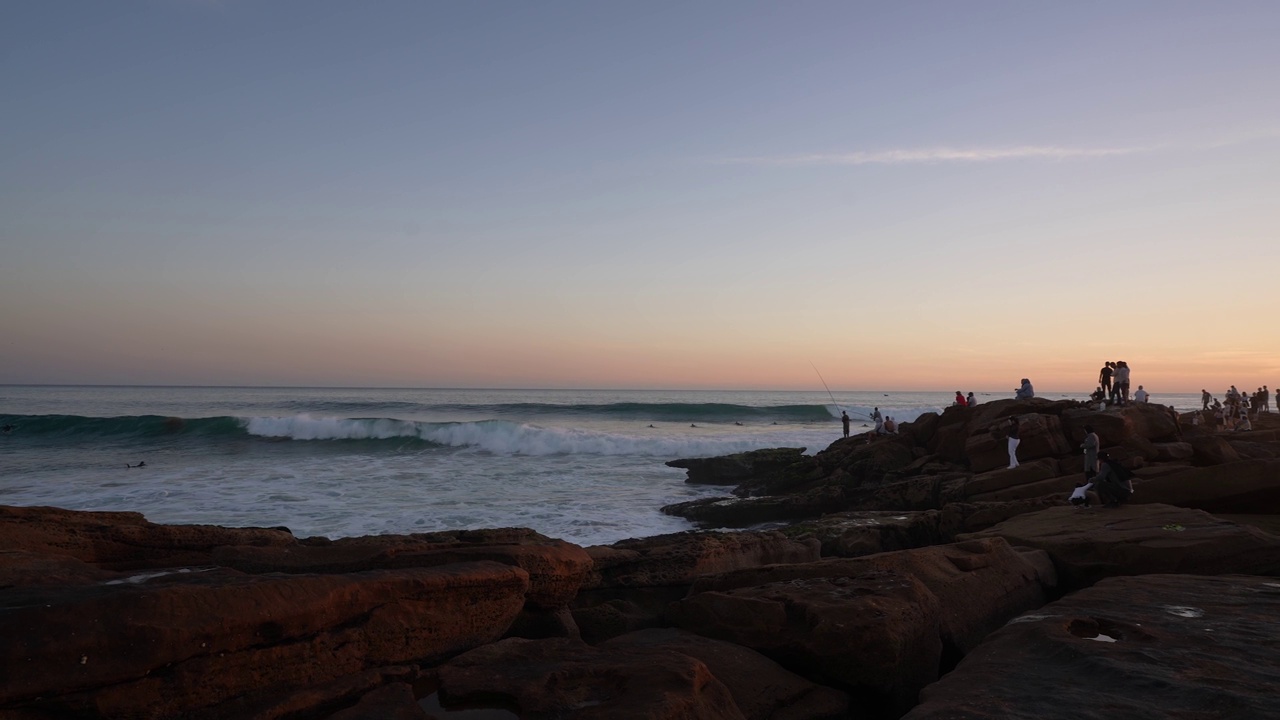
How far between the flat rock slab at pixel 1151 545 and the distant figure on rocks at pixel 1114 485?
1.11 metres

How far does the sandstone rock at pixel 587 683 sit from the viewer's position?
361 cm

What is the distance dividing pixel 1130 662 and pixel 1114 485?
250 inches

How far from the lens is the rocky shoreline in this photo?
11.4 ft

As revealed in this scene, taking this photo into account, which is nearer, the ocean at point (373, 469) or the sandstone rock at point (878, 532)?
the sandstone rock at point (878, 532)

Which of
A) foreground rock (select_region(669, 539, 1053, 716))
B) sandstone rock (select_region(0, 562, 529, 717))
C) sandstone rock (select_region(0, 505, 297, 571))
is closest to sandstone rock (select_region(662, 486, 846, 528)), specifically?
foreground rock (select_region(669, 539, 1053, 716))

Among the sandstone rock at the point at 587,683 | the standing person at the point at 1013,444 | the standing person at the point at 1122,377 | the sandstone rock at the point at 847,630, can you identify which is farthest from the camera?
the standing person at the point at 1122,377

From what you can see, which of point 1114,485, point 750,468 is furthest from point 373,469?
point 1114,485

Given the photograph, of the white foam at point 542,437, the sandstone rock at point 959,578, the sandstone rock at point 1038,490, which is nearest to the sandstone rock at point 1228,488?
the sandstone rock at point 1038,490

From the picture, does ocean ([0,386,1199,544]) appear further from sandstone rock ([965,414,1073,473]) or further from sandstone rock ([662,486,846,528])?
sandstone rock ([965,414,1073,473])

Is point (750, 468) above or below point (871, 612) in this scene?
below

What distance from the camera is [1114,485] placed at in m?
9.16

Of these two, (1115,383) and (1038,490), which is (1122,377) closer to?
(1115,383)

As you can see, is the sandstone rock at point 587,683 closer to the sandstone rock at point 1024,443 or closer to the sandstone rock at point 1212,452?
the sandstone rock at point 1024,443

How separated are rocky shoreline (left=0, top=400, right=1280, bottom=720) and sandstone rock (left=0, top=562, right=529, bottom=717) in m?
0.01
